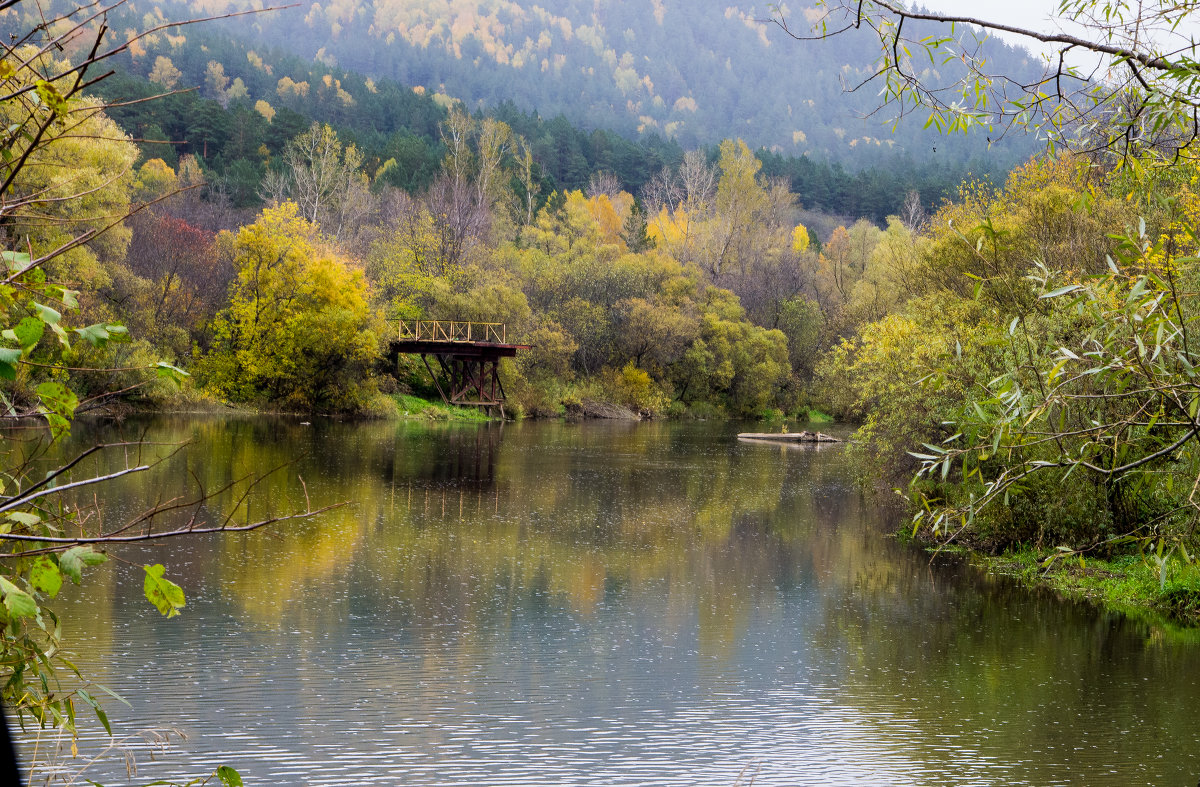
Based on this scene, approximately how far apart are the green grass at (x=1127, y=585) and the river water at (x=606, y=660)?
39 cm

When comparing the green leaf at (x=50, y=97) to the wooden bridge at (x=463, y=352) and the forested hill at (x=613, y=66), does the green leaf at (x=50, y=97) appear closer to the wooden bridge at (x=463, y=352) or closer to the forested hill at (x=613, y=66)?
the wooden bridge at (x=463, y=352)

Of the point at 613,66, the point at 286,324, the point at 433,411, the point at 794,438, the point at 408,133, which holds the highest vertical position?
the point at 613,66

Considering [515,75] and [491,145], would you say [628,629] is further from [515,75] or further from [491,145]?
[515,75]

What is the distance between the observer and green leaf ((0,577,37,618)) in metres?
2.01

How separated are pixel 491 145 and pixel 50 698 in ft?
207

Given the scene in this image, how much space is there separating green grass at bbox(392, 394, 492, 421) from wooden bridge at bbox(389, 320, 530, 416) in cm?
38

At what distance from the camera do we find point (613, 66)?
158625mm

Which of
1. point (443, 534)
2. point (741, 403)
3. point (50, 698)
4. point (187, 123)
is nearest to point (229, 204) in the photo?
point (187, 123)

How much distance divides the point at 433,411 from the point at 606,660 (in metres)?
35.2

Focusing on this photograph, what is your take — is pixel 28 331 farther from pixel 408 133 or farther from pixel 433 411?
pixel 408 133

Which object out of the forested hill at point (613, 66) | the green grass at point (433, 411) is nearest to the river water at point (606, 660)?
the green grass at point (433, 411)

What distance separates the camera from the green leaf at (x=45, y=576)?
2.29m

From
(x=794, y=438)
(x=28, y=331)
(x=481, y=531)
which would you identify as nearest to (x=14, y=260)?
(x=28, y=331)

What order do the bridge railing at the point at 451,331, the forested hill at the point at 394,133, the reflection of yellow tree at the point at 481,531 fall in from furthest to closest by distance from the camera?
the forested hill at the point at 394,133, the bridge railing at the point at 451,331, the reflection of yellow tree at the point at 481,531
